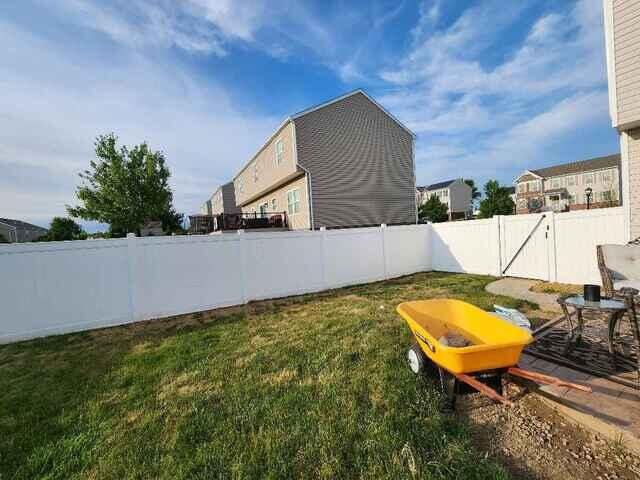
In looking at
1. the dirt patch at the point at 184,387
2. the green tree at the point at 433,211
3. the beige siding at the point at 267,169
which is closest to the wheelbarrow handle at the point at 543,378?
the dirt patch at the point at 184,387

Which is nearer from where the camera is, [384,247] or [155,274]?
[155,274]

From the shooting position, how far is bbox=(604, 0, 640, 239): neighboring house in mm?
5324

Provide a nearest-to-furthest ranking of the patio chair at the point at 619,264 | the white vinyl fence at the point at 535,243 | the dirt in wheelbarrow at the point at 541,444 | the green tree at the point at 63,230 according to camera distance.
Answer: the dirt in wheelbarrow at the point at 541,444 < the patio chair at the point at 619,264 < the white vinyl fence at the point at 535,243 < the green tree at the point at 63,230

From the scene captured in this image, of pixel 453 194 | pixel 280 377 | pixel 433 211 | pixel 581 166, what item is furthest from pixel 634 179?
pixel 581 166

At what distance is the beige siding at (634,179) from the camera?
19.0 feet

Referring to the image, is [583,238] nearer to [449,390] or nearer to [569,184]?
[449,390]

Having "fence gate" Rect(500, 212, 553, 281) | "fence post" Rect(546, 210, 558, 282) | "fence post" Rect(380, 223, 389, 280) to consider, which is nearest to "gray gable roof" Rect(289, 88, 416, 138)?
"fence post" Rect(380, 223, 389, 280)

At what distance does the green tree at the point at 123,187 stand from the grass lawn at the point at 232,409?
16117 mm

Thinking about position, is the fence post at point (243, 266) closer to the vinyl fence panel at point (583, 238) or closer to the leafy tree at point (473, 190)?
the vinyl fence panel at point (583, 238)

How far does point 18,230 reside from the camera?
36.7 meters

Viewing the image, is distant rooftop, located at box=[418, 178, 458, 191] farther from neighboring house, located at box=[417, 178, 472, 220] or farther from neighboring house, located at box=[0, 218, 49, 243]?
neighboring house, located at box=[0, 218, 49, 243]

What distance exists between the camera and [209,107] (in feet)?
30.7

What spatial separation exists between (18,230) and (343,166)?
161 ft

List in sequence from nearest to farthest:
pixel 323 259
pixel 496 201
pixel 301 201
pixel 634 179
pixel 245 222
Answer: pixel 634 179 → pixel 323 259 → pixel 301 201 → pixel 245 222 → pixel 496 201
